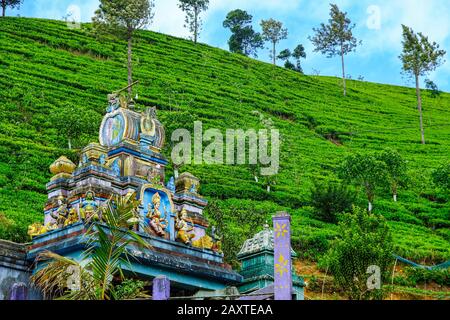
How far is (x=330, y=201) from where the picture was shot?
1375 inches

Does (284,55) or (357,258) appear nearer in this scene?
(357,258)

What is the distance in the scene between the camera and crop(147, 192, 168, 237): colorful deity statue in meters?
14.9

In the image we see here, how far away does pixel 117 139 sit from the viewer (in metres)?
16.2

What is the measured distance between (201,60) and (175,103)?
19515 mm

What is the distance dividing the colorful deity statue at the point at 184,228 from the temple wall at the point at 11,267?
2992 mm

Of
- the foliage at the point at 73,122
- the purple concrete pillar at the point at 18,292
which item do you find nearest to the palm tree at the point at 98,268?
the purple concrete pillar at the point at 18,292

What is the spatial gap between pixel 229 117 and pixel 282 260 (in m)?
42.2

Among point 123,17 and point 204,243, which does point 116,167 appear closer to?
point 204,243

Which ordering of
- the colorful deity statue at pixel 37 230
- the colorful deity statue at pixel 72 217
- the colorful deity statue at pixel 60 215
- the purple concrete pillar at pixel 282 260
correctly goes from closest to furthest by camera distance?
1. the purple concrete pillar at pixel 282 260
2. the colorful deity statue at pixel 72 217
3. the colorful deity statue at pixel 60 215
4. the colorful deity statue at pixel 37 230

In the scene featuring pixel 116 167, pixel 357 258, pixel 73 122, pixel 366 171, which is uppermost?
pixel 73 122

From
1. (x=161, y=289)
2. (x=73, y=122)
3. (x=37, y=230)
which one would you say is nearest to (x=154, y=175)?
(x=37, y=230)

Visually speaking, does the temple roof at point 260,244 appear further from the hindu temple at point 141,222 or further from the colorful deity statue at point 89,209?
the colorful deity statue at point 89,209

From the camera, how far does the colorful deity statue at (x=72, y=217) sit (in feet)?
47.8

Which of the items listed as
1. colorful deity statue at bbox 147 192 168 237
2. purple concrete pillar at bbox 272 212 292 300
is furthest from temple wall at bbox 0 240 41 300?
purple concrete pillar at bbox 272 212 292 300
